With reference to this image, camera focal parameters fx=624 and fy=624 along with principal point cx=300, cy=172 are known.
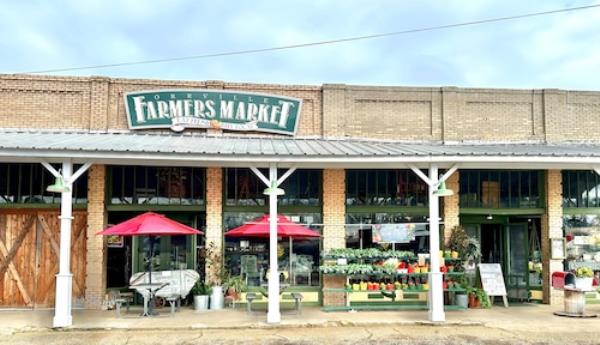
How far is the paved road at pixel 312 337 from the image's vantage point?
10.5 m

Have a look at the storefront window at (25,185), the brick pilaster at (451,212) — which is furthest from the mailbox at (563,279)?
the storefront window at (25,185)

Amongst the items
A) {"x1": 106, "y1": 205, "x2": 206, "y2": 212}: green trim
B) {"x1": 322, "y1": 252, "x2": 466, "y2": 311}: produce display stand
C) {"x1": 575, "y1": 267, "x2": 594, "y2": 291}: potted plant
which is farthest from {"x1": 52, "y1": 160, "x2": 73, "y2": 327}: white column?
{"x1": 575, "y1": 267, "x2": 594, "y2": 291}: potted plant

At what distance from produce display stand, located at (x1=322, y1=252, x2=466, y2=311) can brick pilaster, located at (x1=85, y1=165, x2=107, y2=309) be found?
5.21m

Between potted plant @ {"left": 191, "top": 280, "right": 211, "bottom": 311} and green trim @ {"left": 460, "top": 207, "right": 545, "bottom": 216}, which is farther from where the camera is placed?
green trim @ {"left": 460, "top": 207, "right": 545, "bottom": 216}

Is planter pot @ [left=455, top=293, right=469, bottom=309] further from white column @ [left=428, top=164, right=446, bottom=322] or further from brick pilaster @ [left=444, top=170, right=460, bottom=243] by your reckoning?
white column @ [left=428, top=164, right=446, bottom=322]

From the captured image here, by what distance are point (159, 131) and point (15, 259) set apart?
453cm

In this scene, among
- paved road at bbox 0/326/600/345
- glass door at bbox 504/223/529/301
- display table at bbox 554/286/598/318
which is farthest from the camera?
glass door at bbox 504/223/529/301

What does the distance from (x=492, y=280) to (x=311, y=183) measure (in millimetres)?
5071

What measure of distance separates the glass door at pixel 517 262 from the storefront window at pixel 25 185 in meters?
10.9

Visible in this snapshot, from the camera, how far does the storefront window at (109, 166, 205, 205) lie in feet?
49.4

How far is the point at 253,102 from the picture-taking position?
1598 cm

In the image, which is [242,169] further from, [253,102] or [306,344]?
[306,344]

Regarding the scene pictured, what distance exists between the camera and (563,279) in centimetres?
1404

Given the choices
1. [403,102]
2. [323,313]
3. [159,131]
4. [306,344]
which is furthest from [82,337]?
[403,102]
